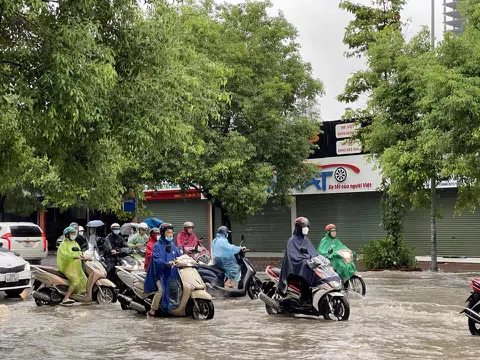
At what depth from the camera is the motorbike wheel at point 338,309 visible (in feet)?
41.3

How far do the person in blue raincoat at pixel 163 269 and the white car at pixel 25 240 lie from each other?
581 inches

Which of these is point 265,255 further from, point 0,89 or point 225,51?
point 0,89

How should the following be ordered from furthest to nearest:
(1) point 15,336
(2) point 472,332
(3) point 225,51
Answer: (3) point 225,51 → (1) point 15,336 → (2) point 472,332

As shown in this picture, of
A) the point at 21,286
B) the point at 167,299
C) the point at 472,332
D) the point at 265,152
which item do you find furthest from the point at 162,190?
the point at 472,332

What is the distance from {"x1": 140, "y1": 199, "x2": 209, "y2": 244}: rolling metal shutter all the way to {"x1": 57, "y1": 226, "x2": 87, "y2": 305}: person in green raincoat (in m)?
20.3

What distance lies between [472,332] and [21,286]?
10.8 m

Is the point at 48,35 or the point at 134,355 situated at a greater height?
the point at 48,35

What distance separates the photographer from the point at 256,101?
27250 millimetres

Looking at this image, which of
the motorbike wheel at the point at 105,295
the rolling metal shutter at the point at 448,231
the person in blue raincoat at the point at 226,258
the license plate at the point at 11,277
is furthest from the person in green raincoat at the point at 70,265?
the rolling metal shutter at the point at 448,231

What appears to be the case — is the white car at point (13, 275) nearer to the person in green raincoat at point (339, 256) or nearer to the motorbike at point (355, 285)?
the person in green raincoat at point (339, 256)

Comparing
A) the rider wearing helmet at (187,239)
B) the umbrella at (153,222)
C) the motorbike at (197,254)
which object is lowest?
→ the motorbike at (197,254)

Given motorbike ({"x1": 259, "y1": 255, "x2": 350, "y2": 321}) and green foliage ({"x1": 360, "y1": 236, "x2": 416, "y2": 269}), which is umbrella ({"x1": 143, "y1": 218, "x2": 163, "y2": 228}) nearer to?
motorbike ({"x1": 259, "y1": 255, "x2": 350, "y2": 321})

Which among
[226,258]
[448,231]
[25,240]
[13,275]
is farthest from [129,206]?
[226,258]

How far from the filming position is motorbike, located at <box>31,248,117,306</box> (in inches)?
628
